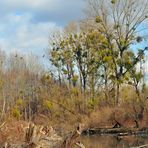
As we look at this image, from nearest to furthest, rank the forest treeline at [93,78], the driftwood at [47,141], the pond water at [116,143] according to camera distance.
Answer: the driftwood at [47,141] → the pond water at [116,143] → the forest treeline at [93,78]

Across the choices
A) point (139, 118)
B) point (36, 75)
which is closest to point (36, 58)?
point (36, 75)

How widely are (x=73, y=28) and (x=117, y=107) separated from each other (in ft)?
37.6

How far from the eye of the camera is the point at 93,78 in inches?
1886

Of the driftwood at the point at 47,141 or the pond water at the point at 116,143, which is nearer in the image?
the driftwood at the point at 47,141

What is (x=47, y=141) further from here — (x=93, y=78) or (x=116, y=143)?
(x=93, y=78)

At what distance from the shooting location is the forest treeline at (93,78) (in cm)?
4262

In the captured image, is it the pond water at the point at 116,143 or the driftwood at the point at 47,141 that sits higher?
the driftwood at the point at 47,141

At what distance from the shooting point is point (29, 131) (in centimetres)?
1691

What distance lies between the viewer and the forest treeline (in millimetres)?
42625

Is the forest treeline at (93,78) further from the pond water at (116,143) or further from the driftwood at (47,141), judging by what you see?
the driftwood at (47,141)

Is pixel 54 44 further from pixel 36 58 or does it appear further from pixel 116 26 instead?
pixel 36 58

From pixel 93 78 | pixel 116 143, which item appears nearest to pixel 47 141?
pixel 116 143

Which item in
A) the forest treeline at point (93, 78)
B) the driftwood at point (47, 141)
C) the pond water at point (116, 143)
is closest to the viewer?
the driftwood at point (47, 141)

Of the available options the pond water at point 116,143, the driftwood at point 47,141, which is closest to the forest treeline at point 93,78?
the pond water at point 116,143
